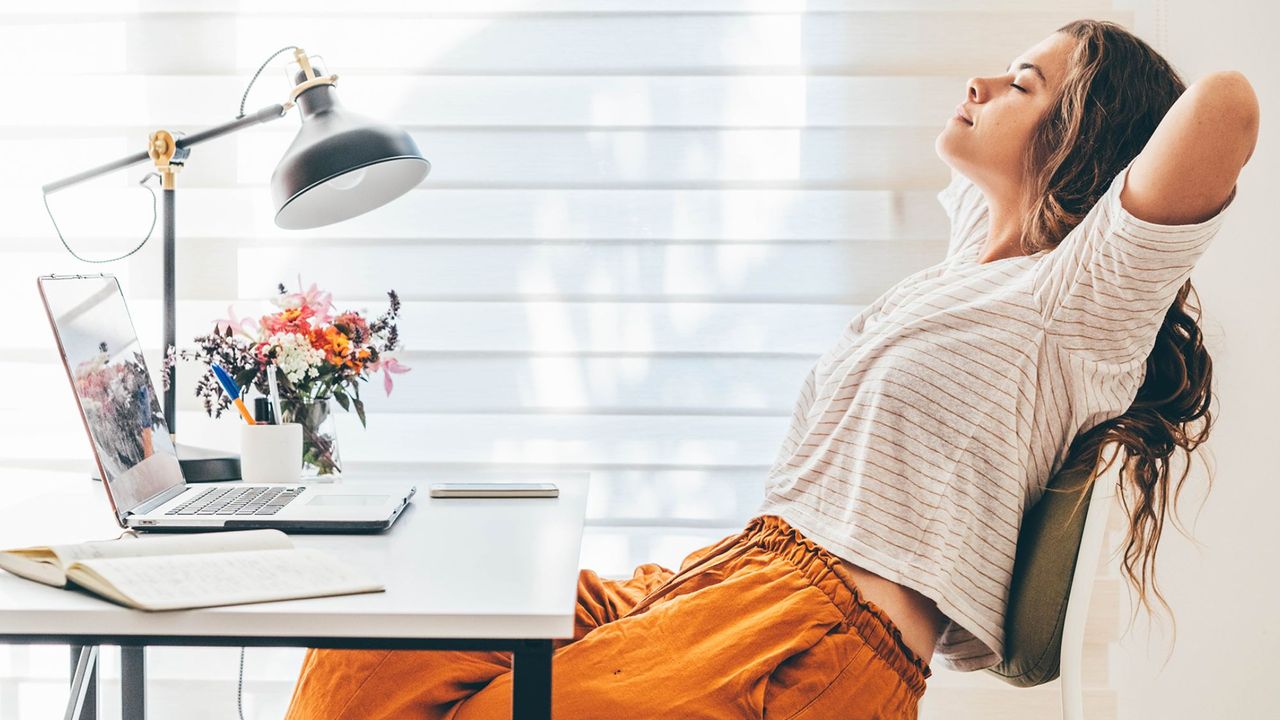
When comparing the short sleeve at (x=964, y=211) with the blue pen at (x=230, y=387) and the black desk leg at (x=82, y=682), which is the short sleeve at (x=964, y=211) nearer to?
the blue pen at (x=230, y=387)

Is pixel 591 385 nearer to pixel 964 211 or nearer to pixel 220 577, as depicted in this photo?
pixel 964 211

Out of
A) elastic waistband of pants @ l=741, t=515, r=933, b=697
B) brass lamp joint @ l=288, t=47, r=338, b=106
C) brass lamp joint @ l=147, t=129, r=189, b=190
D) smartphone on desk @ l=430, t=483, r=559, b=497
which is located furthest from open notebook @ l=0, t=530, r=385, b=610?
brass lamp joint @ l=147, t=129, r=189, b=190

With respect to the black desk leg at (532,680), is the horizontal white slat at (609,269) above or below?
above

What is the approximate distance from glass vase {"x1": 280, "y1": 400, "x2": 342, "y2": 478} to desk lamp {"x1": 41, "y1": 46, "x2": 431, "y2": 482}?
103mm

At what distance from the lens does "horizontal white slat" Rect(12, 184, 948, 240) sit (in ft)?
6.16

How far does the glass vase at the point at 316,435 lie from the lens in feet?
4.95

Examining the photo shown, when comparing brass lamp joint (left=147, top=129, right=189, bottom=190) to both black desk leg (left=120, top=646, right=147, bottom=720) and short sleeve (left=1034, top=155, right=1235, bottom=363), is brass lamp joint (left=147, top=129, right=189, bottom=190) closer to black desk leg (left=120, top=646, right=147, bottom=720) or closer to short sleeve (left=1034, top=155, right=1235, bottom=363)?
black desk leg (left=120, top=646, right=147, bottom=720)

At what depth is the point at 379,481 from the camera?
1427mm

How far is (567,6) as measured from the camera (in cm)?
187

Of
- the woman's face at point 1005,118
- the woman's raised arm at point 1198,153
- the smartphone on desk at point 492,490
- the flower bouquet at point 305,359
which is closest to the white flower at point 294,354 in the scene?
the flower bouquet at point 305,359

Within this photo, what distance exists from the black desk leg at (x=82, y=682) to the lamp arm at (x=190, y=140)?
2.17 ft

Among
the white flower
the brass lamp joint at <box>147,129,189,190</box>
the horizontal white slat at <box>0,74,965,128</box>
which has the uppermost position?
the horizontal white slat at <box>0,74,965,128</box>

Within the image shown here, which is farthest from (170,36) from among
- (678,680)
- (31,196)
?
(678,680)

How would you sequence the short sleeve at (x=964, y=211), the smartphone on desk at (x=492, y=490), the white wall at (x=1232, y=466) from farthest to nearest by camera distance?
the white wall at (x=1232, y=466), the short sleeve at (x=964, y=211), the smartphone on desk at (x=492, y=490)
